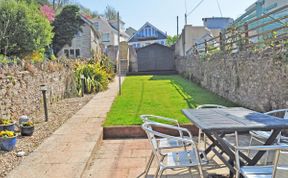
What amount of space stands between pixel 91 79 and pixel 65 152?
26.7 feet

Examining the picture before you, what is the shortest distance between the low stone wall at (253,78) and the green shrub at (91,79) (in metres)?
4.69

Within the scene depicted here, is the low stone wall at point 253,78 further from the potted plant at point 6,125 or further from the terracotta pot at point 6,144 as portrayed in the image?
the potted plant at point 6,125

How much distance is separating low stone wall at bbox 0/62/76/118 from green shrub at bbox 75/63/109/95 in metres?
0.99

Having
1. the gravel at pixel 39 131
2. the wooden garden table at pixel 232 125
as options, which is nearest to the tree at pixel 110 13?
the gravel at pixel 39 131

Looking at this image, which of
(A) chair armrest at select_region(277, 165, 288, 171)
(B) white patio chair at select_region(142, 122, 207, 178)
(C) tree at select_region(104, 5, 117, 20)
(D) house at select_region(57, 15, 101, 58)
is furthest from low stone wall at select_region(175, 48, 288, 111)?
(C) tree at select_region(104, 5, 117, 20)

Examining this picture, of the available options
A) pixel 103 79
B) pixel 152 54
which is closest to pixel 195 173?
pixel 103 79

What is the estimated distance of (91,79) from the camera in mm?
12227

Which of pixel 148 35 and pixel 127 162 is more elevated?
pixel 148 35

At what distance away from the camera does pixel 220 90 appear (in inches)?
386

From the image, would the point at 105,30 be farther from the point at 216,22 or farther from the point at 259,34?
the point at 259,34

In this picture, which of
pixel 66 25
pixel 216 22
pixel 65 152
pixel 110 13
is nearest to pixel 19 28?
pixel 66 25

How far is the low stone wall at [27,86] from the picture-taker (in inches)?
236

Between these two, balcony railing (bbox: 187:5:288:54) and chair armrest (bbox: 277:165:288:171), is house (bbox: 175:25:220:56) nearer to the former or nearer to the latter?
balcony railing (bbox: 187:5:288:54)

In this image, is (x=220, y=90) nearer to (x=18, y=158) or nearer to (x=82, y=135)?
(x=82, y=135)
